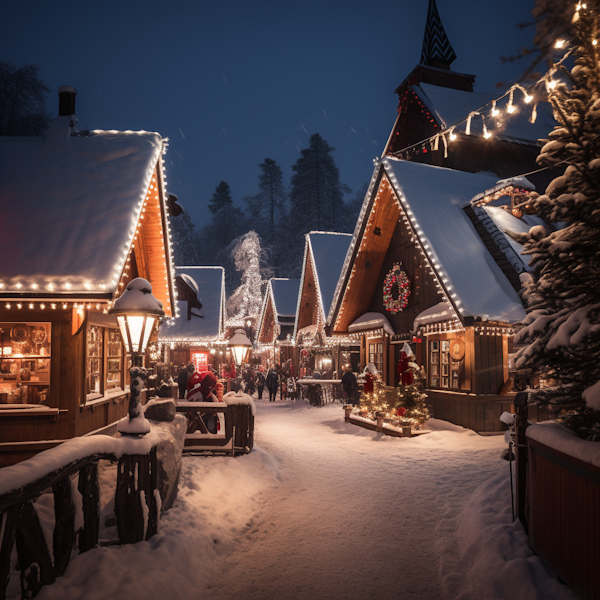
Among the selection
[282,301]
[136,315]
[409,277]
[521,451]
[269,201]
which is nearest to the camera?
[521,451]

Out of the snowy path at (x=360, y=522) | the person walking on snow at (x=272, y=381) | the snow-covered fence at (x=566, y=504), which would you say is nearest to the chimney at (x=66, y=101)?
the snowy path at (x=360, y=522)

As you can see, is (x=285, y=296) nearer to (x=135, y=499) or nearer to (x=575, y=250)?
(x=135, y=499)

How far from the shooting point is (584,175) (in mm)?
4539

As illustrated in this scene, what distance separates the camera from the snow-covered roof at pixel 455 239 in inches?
496

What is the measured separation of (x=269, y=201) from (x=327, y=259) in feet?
135

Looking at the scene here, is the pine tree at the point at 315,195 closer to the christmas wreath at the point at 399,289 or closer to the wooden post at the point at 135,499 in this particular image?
the christmas wreath at the point at 399,289

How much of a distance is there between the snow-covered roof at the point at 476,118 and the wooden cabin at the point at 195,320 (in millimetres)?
15255

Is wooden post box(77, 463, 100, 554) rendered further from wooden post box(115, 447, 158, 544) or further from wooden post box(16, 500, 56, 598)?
wooden post box(16, 500, 56, 598)

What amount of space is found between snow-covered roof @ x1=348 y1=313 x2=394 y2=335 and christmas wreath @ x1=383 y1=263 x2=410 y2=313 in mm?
474

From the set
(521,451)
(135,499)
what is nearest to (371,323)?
(521,451)

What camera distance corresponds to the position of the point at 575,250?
15.2ft

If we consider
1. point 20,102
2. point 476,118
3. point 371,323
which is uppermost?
point 20,102

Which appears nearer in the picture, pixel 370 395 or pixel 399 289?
pixel 370 395

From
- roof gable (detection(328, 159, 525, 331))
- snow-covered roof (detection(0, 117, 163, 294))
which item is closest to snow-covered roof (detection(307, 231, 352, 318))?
roof gable (detection(328, 159, 525, 331))
